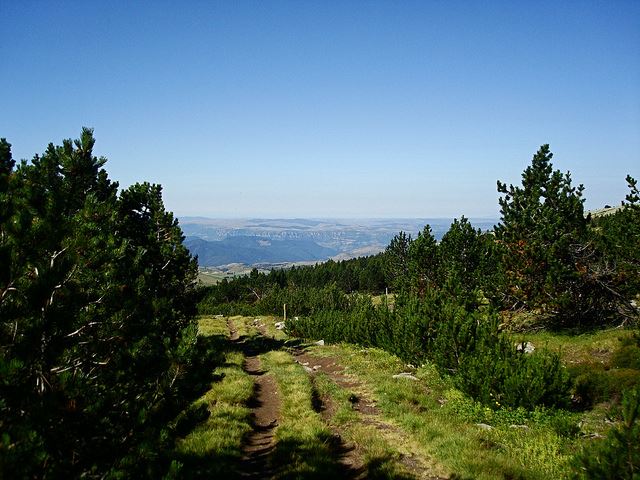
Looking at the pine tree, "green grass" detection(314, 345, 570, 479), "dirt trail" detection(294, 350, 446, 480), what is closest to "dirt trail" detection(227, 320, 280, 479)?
"dirt trail" detection(294, 350, 446, 480)

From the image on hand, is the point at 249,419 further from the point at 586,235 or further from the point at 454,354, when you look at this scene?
the point at 586,235

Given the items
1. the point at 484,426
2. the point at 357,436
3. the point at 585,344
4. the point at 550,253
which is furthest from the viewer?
the point at 550,253

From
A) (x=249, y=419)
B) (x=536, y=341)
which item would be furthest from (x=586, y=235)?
(x=249, y=419)

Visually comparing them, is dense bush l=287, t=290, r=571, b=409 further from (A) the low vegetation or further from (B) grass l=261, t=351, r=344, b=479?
(B) grass l=261, t=351, r=344, b=479

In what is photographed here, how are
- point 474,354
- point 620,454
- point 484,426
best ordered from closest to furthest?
point 620,454 < point 484,426 < point 474,354

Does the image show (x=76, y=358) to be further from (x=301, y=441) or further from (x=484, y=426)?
(x=484, y=426)

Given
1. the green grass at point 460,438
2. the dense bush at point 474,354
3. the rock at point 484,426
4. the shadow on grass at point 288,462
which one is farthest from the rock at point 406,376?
the shadow on grass at point 288,462

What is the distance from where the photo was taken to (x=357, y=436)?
10.6 meters

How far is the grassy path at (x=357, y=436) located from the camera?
8.43m

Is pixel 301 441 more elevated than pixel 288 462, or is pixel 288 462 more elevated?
pixel 288 462

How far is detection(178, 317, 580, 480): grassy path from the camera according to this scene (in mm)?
8430

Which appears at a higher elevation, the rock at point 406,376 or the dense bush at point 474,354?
the dense bush at point 474,354

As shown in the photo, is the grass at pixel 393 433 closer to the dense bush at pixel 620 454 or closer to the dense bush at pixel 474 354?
the dense bush at pixel 474 354

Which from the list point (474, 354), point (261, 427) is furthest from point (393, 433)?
point (474, 354)
